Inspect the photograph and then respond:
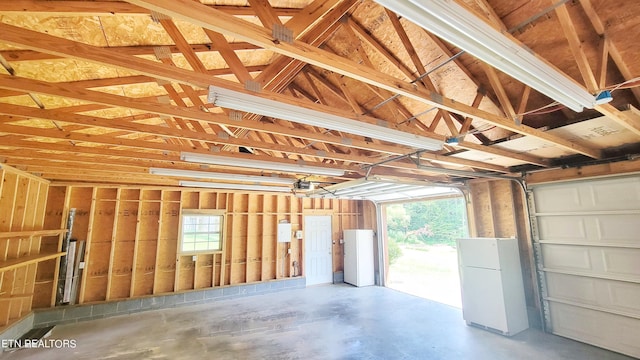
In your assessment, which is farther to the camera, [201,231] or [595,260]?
[201,231]

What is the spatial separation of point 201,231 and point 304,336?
13.8 ft

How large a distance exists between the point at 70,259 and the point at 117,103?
19.0 feet

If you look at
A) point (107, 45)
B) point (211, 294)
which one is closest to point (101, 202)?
point (211, 294)

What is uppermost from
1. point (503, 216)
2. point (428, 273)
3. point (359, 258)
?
point (503, 216)

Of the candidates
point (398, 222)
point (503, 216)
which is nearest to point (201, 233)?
point (503, 216)

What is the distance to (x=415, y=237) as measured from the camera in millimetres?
15883

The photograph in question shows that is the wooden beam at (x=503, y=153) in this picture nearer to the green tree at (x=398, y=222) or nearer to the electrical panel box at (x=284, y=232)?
the electrical panel box at (x=284, y=232)

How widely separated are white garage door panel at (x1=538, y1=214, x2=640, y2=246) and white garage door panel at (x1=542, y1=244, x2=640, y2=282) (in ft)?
0.42

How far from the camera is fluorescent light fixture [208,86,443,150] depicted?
6.51 feet

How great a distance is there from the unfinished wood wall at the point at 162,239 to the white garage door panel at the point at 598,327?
6.11 meters

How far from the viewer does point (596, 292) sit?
4.14m

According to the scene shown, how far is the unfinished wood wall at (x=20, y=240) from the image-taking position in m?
4.34

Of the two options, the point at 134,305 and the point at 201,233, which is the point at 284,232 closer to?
the point at 201,233

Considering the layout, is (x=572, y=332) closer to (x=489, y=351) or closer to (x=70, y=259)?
(x=489, y=351)
